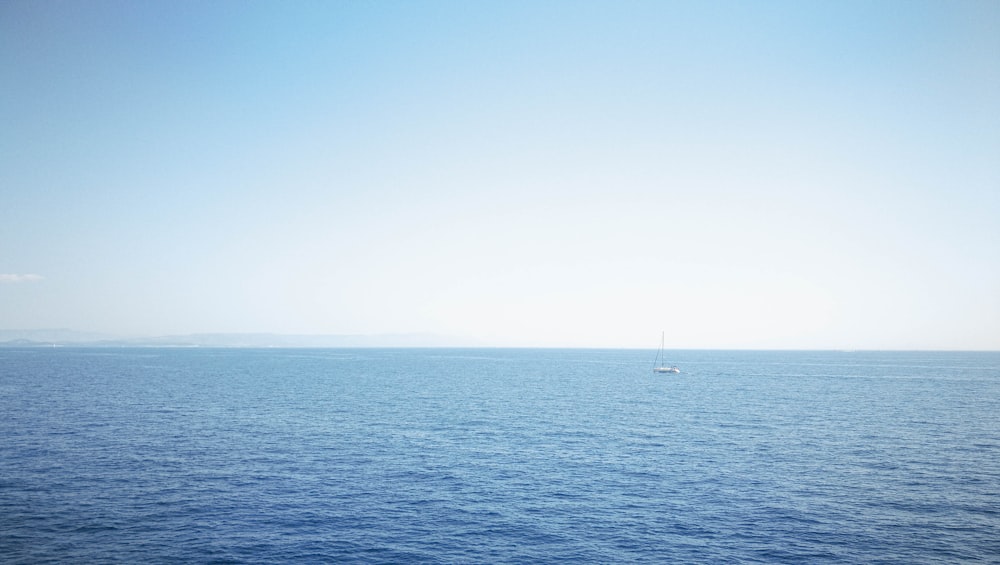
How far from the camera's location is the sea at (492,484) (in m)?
44.2

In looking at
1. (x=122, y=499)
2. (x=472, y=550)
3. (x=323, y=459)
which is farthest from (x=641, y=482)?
(x=122, y=499)

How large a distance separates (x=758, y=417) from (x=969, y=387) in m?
119

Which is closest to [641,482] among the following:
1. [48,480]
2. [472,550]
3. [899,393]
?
[472,550]

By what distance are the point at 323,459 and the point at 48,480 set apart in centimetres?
2857

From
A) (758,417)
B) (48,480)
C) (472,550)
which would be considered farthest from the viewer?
(758,417)

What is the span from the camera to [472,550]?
44000mm

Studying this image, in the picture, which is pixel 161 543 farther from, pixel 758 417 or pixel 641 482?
pixel 758 417

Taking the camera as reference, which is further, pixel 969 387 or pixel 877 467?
pixel 969 387

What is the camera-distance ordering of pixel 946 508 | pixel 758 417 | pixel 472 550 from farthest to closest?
1. pixel 758 417
2. pixel 946 508
3. pixel 472 550

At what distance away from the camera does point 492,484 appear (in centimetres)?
6094

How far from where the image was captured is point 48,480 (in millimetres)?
59406

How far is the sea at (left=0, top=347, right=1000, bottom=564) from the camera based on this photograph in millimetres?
44219

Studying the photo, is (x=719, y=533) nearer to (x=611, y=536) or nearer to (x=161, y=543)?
(x=611, y=536)

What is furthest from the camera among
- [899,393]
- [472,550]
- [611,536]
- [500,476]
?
[899,393]
